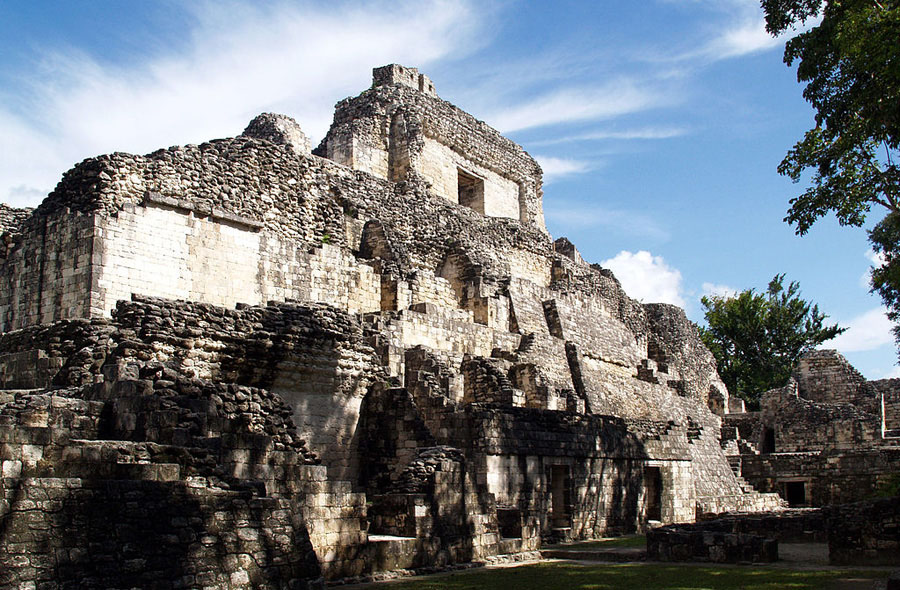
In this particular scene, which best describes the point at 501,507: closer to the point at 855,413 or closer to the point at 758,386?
the point at 855,413

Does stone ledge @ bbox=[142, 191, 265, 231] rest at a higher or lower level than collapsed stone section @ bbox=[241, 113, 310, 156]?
lower

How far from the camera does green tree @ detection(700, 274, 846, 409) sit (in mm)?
49500

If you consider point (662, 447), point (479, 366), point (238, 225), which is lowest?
point (662, 447)

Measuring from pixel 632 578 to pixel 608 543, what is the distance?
5353 millimetres

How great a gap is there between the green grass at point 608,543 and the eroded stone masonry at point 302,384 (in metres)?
0.43

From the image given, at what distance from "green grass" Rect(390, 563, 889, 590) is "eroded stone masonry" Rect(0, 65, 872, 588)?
1075mm

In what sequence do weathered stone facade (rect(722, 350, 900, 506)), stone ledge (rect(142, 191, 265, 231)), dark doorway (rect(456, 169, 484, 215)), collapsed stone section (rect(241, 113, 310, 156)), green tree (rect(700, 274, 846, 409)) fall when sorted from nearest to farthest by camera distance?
stone ledge (rect(142, 191, 265, 231)) → weathered stone facade (rect(722, 350, 900, 506)) → collapsed stone section (rect(241, 113, 310, 156)) → dark doorway (rect(456, 169, 484, 215)) → green tree (rect(700, 274, 846, 409))

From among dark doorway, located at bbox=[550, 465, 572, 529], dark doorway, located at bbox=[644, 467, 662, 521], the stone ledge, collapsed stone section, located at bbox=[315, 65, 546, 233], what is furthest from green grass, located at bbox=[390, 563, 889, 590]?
collapsed stone section, located at bbox=[315, 65, 546, 233]

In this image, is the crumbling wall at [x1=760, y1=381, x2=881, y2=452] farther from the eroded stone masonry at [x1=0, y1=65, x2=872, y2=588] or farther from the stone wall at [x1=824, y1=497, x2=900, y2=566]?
the stone wall at [x1=824, y1=497, x2=900, y2=566]

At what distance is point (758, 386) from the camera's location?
48969mm

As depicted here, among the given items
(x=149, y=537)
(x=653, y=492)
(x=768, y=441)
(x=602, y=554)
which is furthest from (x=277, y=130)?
(x=768, y=441)

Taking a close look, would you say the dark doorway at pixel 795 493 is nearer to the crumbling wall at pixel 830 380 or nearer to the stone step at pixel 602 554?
the crumbling wall at pixel 830 380

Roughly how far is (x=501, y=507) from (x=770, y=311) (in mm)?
38866

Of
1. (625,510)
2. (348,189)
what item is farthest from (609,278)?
(625,510)
